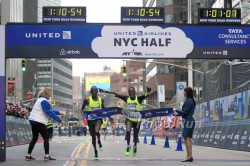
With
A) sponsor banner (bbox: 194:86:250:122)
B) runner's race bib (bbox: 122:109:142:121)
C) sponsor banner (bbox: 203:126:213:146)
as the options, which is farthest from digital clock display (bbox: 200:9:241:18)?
sponsor banner (bbox: 203:126:213:146)

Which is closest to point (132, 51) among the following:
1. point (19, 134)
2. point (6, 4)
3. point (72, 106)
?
point (19, 134)

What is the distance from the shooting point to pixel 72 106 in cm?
18188

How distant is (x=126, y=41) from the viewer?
15.4 m

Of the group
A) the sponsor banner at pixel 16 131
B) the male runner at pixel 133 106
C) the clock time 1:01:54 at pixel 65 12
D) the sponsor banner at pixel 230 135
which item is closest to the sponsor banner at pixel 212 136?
the sponsor banner at pixel 230 135

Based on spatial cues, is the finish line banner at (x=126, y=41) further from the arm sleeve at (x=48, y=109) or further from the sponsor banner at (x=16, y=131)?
the sponsor banner at (x=16, y=131)

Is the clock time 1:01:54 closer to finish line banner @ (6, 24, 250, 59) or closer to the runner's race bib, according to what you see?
finish line banner @ (6, 24, 250, 59)

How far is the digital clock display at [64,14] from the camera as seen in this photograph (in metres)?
15.8

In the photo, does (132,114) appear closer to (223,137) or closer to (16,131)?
(223,137)

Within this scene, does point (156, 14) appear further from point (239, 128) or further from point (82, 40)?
point (239, 128)

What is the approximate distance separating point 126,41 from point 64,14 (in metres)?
2.25

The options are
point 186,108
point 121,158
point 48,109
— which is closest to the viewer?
point 48,109

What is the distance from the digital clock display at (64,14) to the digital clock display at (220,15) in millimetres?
3861

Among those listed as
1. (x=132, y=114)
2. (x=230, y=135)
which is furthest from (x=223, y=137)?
(x=132, y=114)

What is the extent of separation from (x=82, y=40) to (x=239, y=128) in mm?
9446
